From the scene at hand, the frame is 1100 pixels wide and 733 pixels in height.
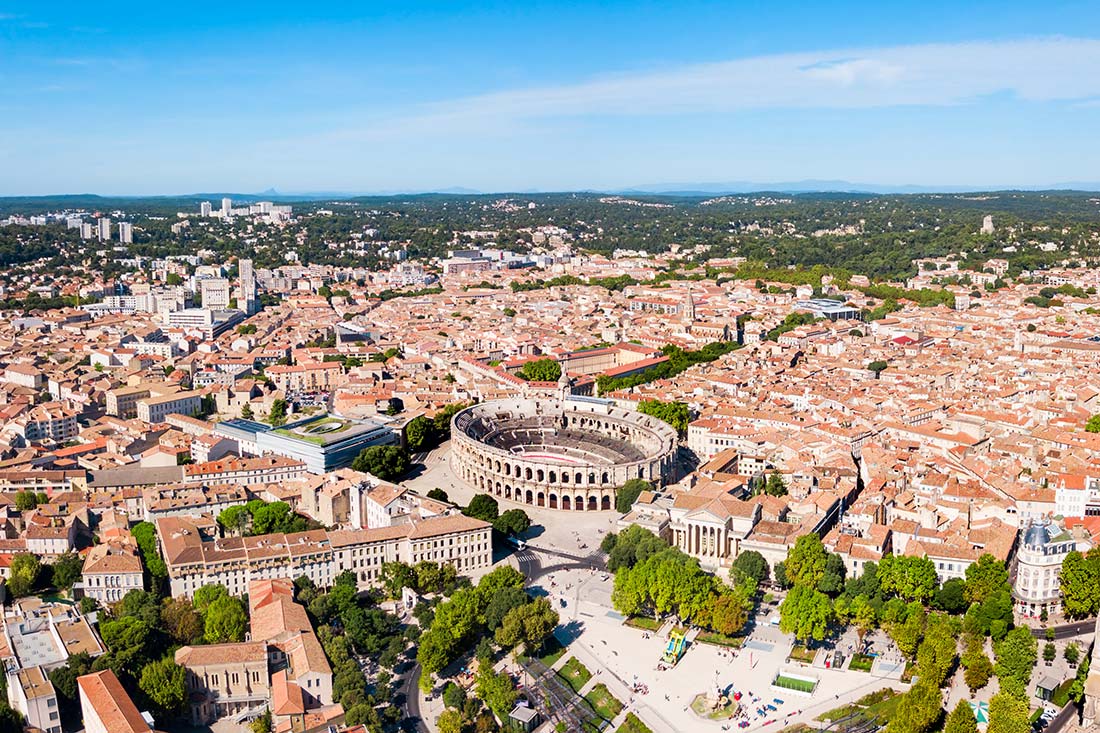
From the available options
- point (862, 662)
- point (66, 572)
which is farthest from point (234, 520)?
point (862, 662)

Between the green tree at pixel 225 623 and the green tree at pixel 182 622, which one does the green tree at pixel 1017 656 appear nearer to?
the green tree at pixel 225 623

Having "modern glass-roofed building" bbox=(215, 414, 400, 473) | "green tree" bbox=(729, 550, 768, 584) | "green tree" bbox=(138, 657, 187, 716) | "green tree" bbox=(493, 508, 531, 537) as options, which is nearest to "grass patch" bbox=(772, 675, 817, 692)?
"green tree" bbox=(729, 550, 768, 584)

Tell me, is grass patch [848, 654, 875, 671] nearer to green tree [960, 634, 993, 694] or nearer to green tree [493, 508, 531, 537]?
green tree [960, 634, 993, 694]

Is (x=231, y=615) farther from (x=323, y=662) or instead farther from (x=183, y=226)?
(x=183, y=226)

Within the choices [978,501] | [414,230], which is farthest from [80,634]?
[414,230]

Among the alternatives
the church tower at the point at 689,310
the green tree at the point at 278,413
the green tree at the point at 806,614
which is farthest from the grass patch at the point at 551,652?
the church tower at the point at 689,310

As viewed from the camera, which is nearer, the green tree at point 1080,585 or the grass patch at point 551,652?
the grass patch at point 551,652
